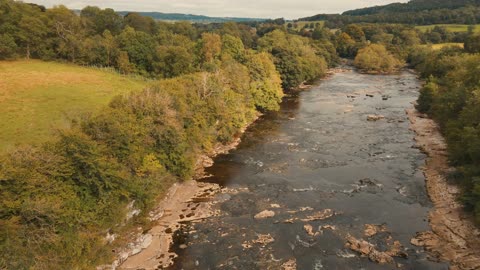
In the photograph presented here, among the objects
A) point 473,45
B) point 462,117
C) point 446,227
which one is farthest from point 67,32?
point 473,45

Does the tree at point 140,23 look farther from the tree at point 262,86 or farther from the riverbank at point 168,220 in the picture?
the riverbank at point 168,220

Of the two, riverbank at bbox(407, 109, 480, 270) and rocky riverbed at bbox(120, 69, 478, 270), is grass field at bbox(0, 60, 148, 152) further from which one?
riverbank at bbox(407, 109, 480, 270)

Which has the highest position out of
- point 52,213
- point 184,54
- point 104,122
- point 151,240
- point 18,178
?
point 184,54

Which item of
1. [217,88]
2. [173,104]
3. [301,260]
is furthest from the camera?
[217,88]

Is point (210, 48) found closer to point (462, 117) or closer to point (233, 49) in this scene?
point (233, 49)

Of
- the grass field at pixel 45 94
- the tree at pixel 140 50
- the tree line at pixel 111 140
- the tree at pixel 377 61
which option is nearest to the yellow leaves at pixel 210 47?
the tree line at pixel 111 140

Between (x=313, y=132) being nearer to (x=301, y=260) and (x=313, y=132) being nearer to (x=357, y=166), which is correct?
(x=357, y=166)

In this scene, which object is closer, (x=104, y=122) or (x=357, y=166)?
(x=104, y=122)

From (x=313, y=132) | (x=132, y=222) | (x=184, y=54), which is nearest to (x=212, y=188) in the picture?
(x=132, y=222)
